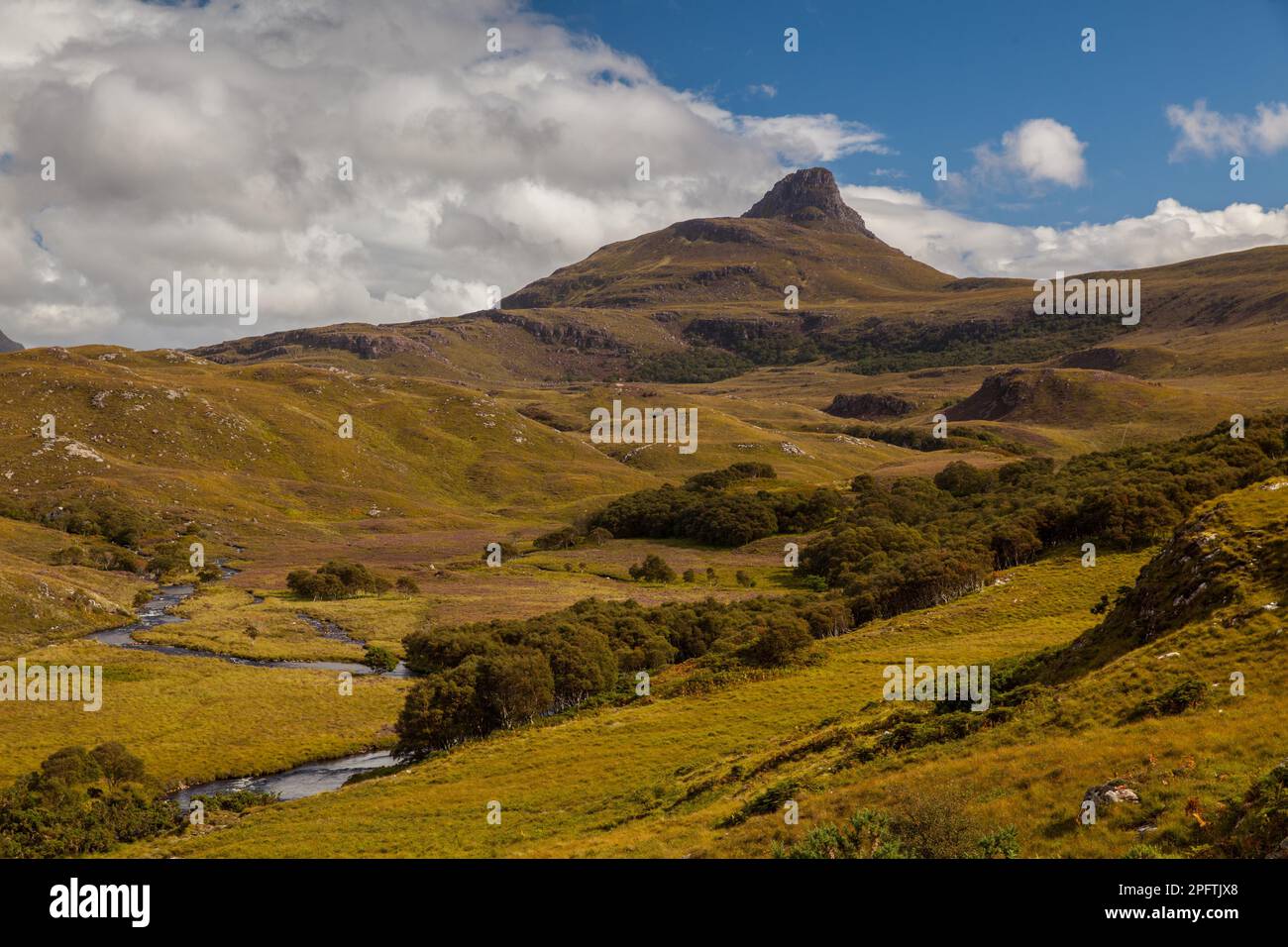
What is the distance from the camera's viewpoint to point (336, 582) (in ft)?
429

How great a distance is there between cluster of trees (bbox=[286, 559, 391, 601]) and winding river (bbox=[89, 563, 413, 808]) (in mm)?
6363

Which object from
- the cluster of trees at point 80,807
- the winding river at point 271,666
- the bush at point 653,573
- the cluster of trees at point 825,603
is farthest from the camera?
the bush at point 653,573

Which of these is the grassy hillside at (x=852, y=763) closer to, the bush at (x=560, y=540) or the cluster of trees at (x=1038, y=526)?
the cluster of trees at (x=1038, y=526)

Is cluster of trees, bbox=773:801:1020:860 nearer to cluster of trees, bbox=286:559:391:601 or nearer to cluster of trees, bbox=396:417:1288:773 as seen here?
cluster of trees, bbox=396:417:1288:773

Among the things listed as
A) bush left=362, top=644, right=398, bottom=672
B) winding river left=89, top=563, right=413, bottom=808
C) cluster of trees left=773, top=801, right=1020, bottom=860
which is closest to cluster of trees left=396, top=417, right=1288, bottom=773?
bush left=362, top=644, right=398, bottom=672

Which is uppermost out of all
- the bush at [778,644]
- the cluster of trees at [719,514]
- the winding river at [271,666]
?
the cluster of trees at [719,514]

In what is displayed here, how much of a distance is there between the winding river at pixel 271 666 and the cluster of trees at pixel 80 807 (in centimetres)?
375

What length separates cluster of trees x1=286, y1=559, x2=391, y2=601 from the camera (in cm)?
12900

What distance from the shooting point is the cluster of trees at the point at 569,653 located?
6744cm

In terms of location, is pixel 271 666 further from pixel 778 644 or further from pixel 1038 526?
pixel 1038 526

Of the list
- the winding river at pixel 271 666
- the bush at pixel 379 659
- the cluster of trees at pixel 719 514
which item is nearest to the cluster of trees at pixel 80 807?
the winding river at pixel 271 666
